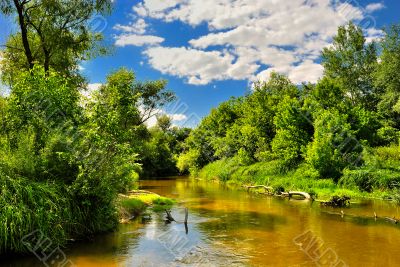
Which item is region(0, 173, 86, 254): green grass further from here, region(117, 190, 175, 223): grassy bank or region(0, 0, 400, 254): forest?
region(117, 190, 175, 223): grassy bank

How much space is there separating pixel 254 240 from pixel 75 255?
8.60 m

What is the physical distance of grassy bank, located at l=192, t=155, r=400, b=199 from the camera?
32375mm

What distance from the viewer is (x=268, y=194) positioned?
39.3 m

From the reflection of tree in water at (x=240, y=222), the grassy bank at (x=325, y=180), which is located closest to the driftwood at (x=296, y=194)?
the grassy bank at (x=325, y=180)

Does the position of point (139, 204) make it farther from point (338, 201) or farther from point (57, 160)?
point (338, 201)

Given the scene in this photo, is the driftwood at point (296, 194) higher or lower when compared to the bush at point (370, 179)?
lower

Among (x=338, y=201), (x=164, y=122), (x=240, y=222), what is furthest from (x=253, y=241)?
(x=164, y=122)

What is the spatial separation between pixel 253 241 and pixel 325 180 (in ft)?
63.6

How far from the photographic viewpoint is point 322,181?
36594 mm

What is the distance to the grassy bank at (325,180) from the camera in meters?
32.4

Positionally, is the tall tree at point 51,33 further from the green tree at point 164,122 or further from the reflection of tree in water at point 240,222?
the green tree at point 164,122

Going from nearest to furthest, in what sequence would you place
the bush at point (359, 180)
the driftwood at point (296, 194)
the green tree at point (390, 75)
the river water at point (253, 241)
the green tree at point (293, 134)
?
the river water at point (253, 241), the bush at point (359, 180), the driftwood at point (296, 194), the green tree at point (293, 134), the green tree at point (390, 75)

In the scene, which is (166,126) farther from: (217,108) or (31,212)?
(31,212)

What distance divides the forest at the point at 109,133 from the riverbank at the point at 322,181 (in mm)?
107
